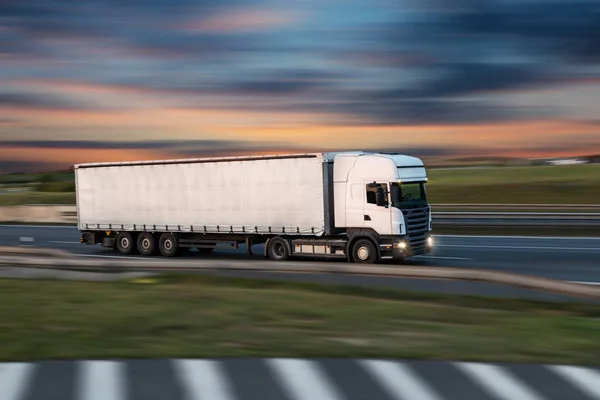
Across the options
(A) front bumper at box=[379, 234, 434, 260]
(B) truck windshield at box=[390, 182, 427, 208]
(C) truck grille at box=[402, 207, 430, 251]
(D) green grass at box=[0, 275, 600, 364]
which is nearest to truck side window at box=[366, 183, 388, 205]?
(B) truck windshield at box=[390, 182, 427, 208]

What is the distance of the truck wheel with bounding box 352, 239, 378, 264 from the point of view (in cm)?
2200

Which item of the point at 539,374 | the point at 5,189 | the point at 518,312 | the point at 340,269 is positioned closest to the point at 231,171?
the point at 340,269

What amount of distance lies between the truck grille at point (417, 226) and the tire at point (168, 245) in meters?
8.44

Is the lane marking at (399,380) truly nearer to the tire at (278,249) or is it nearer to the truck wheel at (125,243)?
the tire at (278,249)

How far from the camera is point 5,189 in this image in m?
87.6

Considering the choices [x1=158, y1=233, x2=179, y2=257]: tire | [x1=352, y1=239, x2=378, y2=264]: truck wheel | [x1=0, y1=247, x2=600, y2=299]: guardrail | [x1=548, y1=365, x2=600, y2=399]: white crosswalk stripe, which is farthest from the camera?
[x1=158, y1=233, x2=179, y2=257]: tire

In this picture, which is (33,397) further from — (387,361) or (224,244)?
(224,244)

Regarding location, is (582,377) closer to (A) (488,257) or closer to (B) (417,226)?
(B) (417,226)

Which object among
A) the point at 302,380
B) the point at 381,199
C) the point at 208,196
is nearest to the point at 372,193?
the point at 381,199

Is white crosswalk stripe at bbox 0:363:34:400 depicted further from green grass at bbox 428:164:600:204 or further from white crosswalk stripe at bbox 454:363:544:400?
green grass at bbox 428:164:600:204

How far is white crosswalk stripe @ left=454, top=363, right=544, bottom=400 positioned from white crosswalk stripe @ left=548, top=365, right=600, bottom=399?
0.52 metres

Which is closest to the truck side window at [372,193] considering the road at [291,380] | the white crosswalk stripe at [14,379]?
the road at [291,380]

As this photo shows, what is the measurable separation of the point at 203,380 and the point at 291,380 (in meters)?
0.85

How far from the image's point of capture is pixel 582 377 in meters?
7.66
